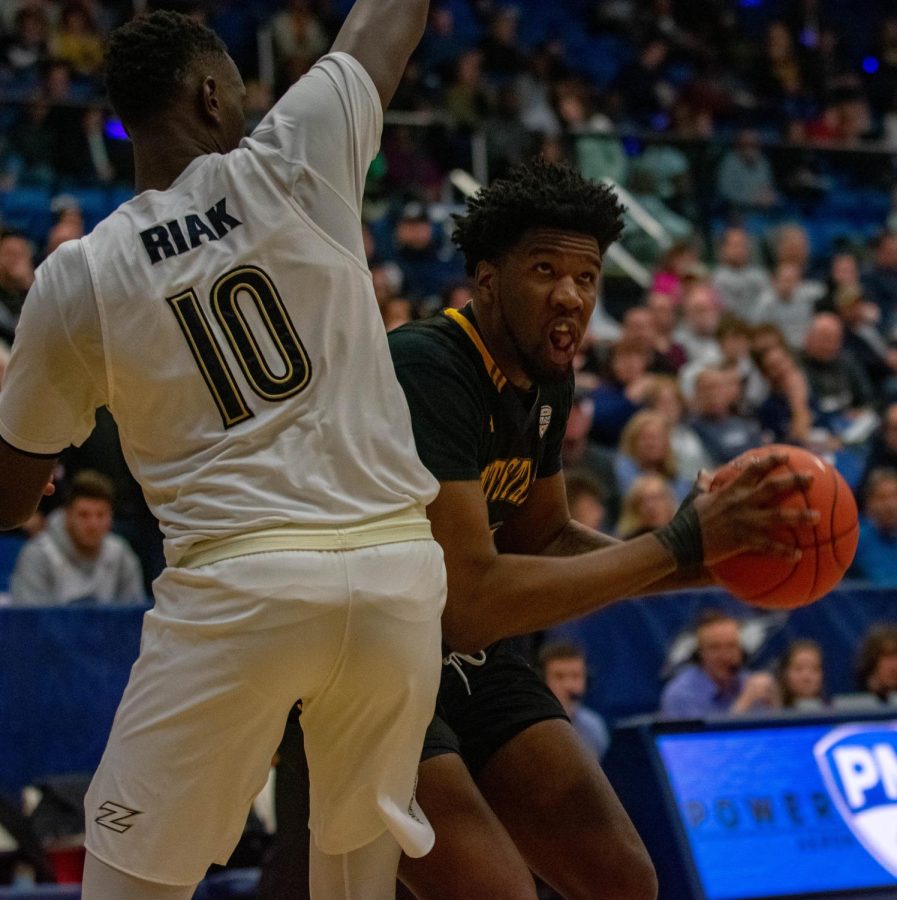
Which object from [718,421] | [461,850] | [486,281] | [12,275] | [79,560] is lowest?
[718,421]

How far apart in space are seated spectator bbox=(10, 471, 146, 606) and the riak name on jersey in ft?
13.6

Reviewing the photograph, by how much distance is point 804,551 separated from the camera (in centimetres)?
332

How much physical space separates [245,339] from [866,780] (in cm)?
368

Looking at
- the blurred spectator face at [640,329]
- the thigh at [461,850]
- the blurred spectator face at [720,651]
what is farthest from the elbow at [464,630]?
the blurred spectator face at [640,329]

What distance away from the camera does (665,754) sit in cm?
545

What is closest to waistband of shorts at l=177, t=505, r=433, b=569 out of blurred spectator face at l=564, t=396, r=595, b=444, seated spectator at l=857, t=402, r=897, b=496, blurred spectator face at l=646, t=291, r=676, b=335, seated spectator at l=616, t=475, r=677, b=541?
seated spectator at l=616, t=475, r=677, b=541

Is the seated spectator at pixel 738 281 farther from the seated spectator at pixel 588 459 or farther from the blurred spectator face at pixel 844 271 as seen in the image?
A: the seated spectator at pixel 588 459

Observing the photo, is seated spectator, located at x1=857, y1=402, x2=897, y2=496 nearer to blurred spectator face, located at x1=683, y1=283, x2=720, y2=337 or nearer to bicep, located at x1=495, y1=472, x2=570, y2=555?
blurred spectator face, located at x1=683, y1=283, x2=720, y2=337

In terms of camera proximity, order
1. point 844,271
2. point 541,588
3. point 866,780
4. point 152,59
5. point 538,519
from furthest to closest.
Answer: point 844,271 < point 866,780 < point 538,519 < point 541,588 < point 152,59

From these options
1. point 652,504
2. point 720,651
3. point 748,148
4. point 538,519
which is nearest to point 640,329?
point 652,504

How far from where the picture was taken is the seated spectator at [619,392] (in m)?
9.51

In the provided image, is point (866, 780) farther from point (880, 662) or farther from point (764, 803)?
point (880, 662)

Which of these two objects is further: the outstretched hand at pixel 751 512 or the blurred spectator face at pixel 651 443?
the blurred spectator face at pixel 651 443

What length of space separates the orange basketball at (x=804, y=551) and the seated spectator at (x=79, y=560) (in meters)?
4.08
